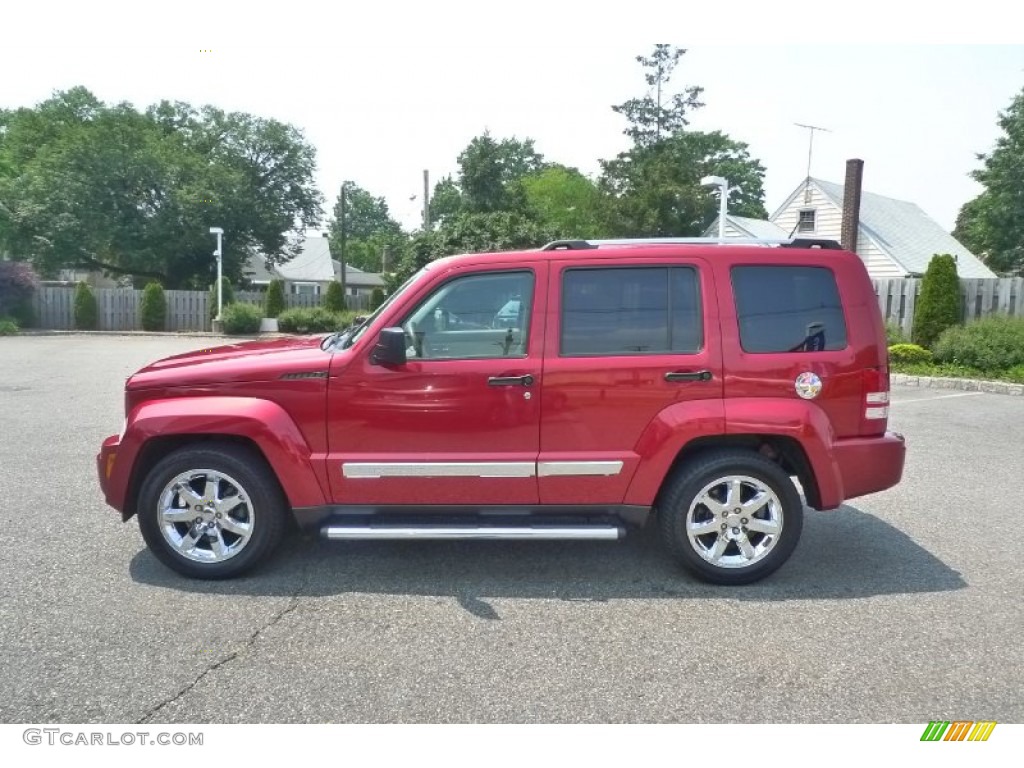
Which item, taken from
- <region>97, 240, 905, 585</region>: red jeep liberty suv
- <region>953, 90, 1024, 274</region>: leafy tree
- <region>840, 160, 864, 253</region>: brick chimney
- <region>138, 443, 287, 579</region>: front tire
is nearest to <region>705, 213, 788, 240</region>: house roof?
<region>840, 160, 864, 253</region>: brick chimney

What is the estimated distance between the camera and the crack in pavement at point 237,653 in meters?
2.90

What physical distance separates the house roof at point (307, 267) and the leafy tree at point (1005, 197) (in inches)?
1691

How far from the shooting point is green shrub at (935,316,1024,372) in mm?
14109

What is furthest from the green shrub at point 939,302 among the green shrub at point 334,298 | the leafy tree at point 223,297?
the leafy tree at point 223,297

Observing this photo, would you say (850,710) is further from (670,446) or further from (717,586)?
(670,446)

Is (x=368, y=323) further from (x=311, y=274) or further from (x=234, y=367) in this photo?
(x=311, y=274)

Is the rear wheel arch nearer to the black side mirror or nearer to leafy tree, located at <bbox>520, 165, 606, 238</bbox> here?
the black side mirror

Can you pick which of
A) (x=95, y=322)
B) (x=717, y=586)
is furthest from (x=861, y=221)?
(x=95, y=322)

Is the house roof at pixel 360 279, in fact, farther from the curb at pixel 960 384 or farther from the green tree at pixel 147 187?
the curb at pixel 960 384

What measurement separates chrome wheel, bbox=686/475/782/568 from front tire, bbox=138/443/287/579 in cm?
246

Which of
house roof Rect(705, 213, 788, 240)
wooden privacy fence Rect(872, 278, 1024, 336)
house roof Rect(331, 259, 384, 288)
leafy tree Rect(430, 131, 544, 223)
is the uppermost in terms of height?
leafy tree Rect(430, 131, 544, 223)

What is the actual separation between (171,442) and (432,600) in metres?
1.81

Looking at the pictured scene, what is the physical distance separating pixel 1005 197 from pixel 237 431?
38347 mm
